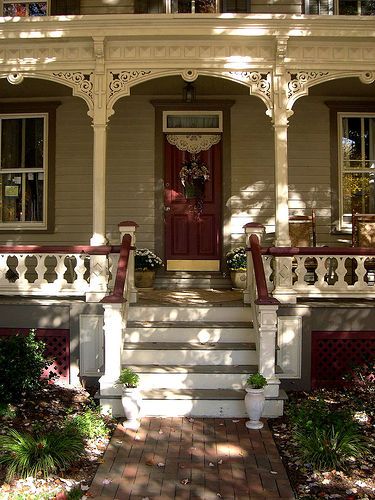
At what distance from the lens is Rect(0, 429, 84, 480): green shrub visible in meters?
4.25

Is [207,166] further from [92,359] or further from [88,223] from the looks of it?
[92,359]

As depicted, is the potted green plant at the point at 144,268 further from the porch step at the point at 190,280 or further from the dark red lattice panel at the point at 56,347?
the dark red lattice panel at the point at 56,347

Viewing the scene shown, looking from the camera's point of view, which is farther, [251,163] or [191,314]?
[251,163]

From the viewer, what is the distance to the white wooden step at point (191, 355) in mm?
6348

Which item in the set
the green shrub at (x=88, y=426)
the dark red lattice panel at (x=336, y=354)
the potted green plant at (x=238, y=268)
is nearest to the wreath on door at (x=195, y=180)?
the potted green plant at (x=238, y=268)

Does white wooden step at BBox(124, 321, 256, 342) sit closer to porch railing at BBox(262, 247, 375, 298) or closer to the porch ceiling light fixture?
porch railing at BBox(262, 247, 375, 298)

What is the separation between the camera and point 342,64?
7.12 meters

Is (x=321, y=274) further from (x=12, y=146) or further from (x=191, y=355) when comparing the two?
(x=12, y=146)

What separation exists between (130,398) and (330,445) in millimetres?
1973

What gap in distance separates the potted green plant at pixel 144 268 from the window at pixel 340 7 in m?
4.67

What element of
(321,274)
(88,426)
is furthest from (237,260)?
(88,426)

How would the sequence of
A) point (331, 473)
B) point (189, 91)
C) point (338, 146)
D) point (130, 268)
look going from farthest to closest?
1. point (338, 146)
2. point (189, 91)
3. point (130, 268)
4. point (331, 473)

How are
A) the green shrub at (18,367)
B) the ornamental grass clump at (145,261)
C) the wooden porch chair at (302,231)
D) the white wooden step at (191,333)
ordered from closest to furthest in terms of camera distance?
the green shrub at (18,367)
the white wooden step at (191,333)
the ornamental grass clump at (145,261)
the wooden porch chair at (302,231)

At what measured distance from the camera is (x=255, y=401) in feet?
18.0
